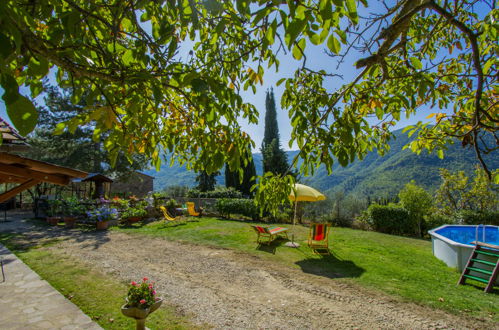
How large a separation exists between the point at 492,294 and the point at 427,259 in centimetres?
247

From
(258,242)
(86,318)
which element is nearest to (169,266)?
(86,318)

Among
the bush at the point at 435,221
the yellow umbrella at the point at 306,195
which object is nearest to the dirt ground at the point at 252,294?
the yellow umbrella at the point at 306,195

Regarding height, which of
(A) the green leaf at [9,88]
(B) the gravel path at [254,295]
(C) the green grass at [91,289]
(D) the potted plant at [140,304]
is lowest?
(B) the gravel path at [254,295]

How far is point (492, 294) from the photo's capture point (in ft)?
17.9

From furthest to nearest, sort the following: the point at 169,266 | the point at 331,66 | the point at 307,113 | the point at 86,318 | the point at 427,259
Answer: the point at 427,259 → the point at 169,266 → the point at 86,318 → the point at 331,66 → the point at 307,113

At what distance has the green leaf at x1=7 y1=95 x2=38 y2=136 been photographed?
842 mm

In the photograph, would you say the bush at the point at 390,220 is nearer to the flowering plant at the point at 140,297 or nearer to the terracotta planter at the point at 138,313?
the flowering plant at the point at 140,297

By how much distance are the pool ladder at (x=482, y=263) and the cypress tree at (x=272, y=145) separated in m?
16.4

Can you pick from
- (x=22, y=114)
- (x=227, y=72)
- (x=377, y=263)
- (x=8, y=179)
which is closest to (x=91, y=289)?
(x=8, y=179)

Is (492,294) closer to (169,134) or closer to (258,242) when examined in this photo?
(258,242)

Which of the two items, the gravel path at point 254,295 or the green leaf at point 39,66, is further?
the gravel path at point 254,295

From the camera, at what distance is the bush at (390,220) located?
12414mm

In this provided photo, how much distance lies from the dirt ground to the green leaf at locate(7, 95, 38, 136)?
370 cm

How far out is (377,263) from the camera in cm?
716
